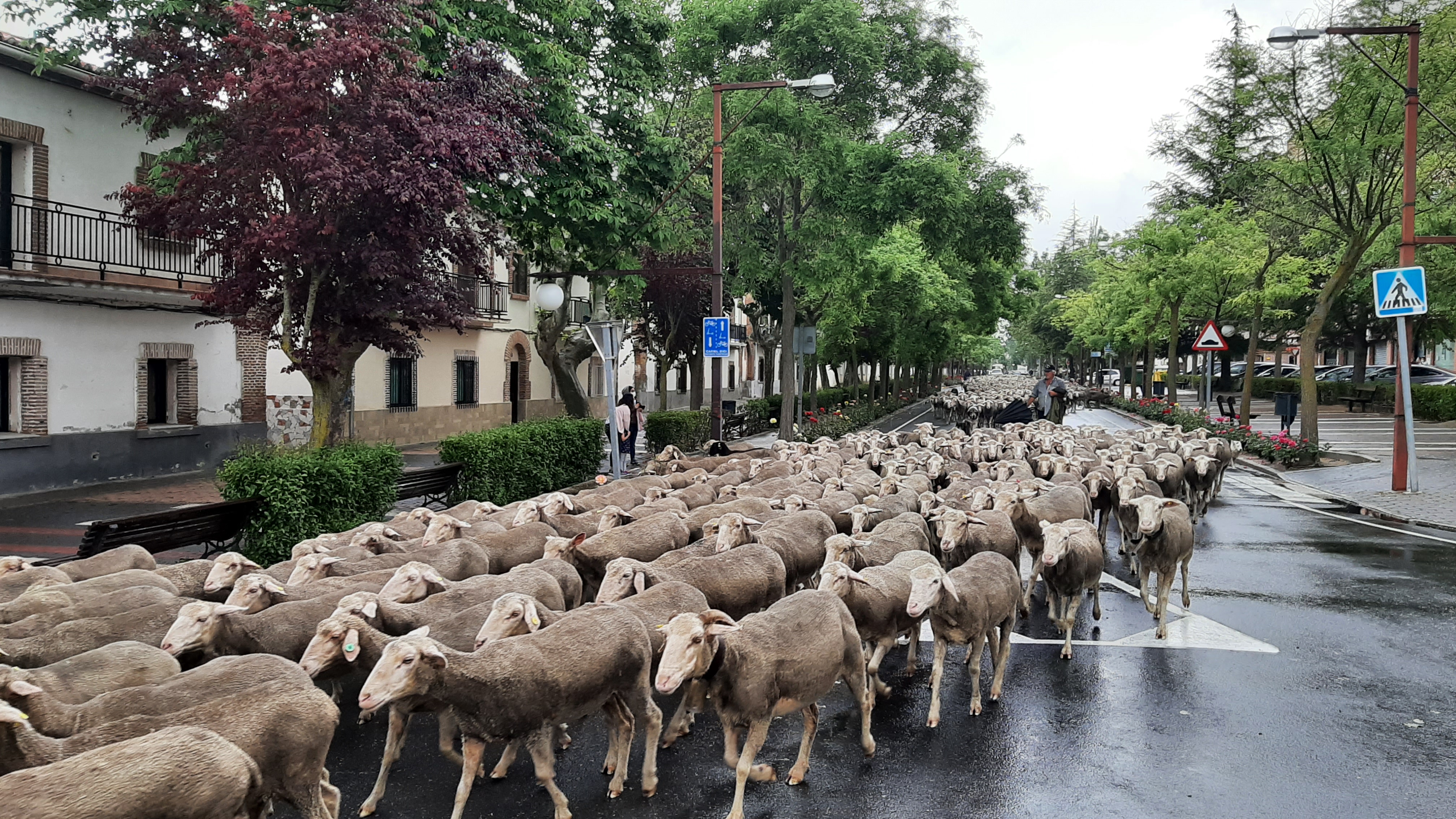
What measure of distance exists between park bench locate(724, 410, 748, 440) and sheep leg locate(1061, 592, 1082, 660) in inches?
766

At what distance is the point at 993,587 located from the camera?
22.7 feet

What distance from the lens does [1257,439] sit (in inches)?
950

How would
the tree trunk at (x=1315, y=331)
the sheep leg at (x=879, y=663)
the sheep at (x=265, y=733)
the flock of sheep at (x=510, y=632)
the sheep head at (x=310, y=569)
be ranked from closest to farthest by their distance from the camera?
the sheep at (x=265, y=733)
the flock of sheep at (x=510, y=632)
the sheep leg at (x=879, y=663)
the sheep head at (x=310, y=569)
the tree trunk at (x=1315, y=331)

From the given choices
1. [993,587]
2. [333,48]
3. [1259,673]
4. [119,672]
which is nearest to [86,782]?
[119,672]

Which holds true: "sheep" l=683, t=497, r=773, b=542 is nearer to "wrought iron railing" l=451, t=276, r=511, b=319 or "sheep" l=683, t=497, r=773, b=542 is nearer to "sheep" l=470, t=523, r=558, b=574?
"sheep" l=470, t=523, r=558, b=574

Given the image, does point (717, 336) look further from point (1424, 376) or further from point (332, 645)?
point (1424, 376)

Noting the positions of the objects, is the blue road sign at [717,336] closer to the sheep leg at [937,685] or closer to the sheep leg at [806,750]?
the sheep leg at [937,685]

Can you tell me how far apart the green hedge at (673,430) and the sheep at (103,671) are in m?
16.4

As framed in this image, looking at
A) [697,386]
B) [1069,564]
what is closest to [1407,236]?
[1069,564]

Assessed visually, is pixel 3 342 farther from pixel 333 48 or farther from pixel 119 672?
pixel 119 672

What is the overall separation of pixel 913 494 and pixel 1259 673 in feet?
13.9

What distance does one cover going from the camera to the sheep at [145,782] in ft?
11.8

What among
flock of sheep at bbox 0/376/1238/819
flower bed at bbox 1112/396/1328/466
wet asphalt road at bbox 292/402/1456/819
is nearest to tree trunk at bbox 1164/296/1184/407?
flower bed at bbox 1112/396/1328/466

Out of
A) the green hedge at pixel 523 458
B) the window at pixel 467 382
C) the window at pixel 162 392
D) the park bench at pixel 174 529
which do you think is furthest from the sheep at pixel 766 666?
the window at pixel 467 382
